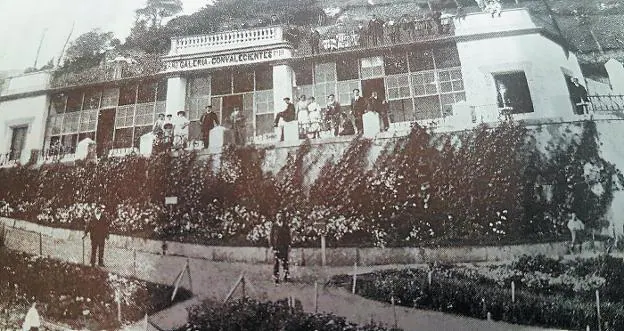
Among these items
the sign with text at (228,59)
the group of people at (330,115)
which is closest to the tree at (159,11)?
the sign with text at (228,59)

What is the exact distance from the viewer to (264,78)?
2377mm

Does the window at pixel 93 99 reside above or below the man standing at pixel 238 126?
above

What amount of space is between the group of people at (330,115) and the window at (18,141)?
56.4 inches

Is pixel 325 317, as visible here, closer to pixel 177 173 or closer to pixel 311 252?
pixel 311 252

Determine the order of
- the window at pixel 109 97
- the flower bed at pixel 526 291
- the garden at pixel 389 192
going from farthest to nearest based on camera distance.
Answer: the window at pixel 109 97, the garden at pixel 389 192, the flower bed at pixel 526 291

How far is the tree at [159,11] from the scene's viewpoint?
2471 millimetres

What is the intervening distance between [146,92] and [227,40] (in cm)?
52

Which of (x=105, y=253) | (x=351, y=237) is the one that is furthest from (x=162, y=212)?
(x=351, y=237)

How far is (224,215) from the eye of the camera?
2.23m

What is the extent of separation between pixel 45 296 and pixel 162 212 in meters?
0.77

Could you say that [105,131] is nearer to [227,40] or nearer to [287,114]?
[227,40]

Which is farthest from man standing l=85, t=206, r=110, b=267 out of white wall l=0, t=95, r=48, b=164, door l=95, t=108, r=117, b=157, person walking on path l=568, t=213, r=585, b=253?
person walking on path l=568, t=213, r=585, b=253

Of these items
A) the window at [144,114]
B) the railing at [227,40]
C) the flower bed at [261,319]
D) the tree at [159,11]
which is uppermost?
the tree at [159,11]

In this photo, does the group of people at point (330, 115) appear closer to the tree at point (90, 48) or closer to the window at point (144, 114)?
the window at point (144, 114)
